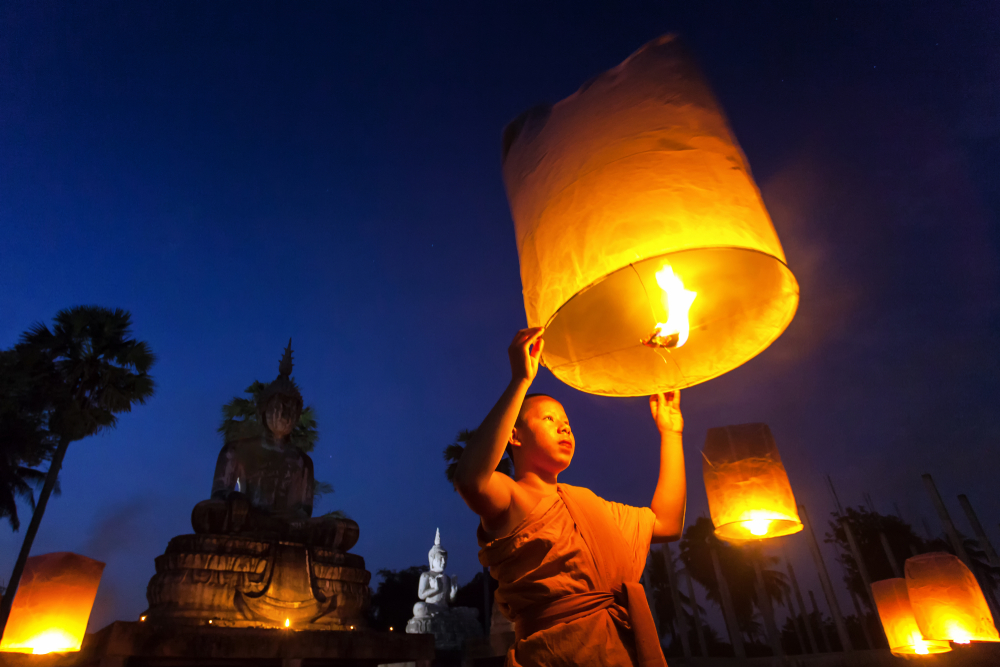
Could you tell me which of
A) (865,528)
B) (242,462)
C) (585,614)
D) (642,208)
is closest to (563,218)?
(642,208)

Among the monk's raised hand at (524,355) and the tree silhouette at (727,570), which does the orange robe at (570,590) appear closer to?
the monk's raised hand at (524,355)

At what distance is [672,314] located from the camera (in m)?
1.95

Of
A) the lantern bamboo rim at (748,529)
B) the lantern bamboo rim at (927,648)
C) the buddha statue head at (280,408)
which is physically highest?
the buddha statue head at (280,408)

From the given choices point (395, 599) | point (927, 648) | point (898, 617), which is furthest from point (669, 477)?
point (395, 599)

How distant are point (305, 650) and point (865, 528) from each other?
24.3 m

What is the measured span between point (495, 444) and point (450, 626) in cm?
1648

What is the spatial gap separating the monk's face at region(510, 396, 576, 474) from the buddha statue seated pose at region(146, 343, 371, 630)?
18.9 feet

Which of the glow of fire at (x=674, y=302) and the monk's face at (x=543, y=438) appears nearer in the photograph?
the glow of fire at (x=674, y=302)

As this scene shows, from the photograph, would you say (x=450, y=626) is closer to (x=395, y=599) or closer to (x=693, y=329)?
(x=395, y=599)

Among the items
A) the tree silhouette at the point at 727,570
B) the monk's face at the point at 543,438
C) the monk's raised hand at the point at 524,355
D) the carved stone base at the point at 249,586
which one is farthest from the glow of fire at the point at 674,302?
the tree silhouette at the point at 727,570

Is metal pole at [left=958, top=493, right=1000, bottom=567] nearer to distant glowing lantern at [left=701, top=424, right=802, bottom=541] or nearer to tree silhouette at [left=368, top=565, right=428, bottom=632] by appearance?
distant glowing lantern at [left=701, top=424, right=802, bottom=541]

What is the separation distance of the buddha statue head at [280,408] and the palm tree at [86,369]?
29.6 ft

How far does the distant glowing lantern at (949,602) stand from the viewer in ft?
18.0

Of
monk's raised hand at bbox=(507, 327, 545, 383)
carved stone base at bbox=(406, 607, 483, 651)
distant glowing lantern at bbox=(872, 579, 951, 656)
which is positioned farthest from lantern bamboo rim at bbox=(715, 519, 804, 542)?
carved stone base at bbox=(406, 607, 483, 651)
